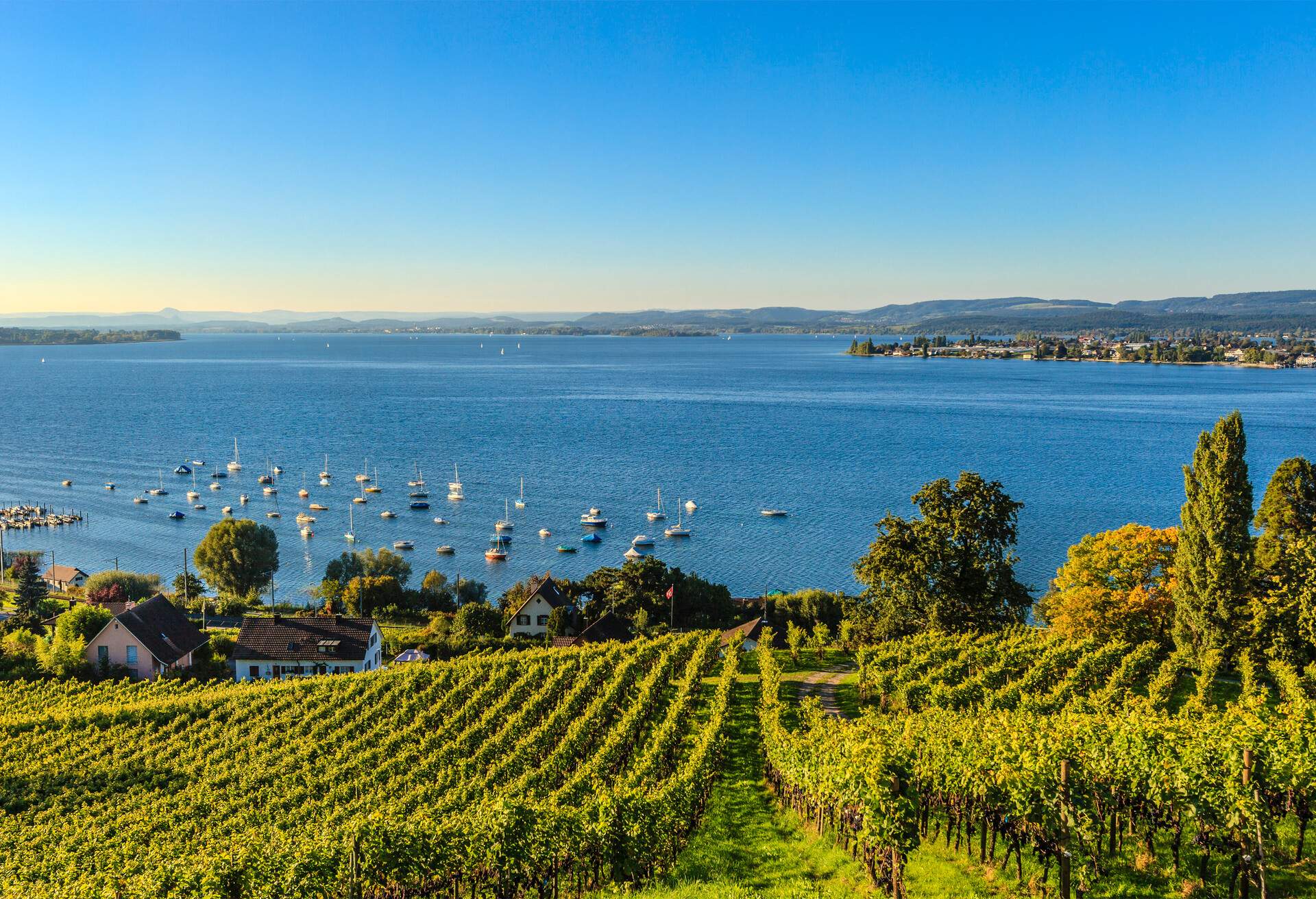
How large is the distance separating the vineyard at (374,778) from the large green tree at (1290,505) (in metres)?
23.7

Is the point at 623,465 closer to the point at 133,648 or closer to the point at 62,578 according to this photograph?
the point at 62,578

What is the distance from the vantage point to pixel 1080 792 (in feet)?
51.5

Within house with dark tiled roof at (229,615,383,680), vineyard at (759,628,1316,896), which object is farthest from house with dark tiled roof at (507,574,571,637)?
vineyard at (759,628,1316,896)

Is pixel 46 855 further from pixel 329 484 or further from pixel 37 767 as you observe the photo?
pixel 329 484

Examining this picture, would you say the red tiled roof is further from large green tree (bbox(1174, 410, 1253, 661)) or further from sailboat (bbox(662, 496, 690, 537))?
large green tree (bbox(1174, 410, 1253, 661))

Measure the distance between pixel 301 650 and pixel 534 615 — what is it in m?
13.1

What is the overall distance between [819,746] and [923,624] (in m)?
19.5

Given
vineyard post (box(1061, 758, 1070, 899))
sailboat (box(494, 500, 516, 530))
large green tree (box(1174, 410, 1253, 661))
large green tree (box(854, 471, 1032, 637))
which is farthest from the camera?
sailboat (box(494, 500, 516, 530))

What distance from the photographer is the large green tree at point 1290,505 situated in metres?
35.6

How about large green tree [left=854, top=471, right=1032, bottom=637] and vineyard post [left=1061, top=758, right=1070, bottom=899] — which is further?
large green tree [left=854, top=471, right=1032, bottom=637]

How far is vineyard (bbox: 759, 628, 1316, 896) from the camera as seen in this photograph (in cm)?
1448

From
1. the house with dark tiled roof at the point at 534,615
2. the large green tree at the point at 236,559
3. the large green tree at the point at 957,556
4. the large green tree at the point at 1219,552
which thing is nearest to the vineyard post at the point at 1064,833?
the large green tree at the point at 1219,552

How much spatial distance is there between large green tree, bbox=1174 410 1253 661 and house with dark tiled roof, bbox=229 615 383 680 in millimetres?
36020

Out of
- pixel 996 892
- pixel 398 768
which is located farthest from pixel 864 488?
Answer: pixel 996 892
